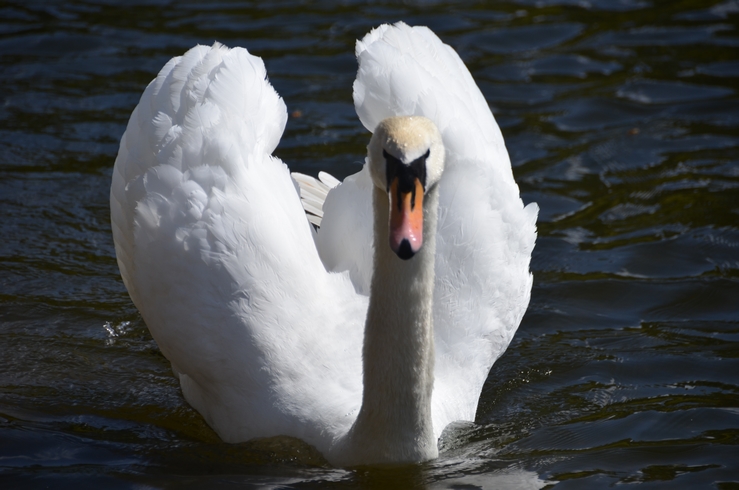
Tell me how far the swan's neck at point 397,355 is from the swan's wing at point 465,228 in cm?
63

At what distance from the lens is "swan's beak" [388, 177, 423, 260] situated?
359cm

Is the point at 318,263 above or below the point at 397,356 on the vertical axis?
above

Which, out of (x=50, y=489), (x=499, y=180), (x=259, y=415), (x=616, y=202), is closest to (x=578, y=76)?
(x=616, y=202)

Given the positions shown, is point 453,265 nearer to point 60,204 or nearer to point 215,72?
point 215,72

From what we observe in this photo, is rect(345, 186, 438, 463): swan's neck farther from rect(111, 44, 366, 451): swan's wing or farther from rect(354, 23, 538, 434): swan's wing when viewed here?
rect(354, 23, 538, 434): swan's wing

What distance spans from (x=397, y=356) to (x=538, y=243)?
3259mm

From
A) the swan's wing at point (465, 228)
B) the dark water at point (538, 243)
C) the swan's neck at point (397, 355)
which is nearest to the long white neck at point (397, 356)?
the swan's neck at point (397, 355)

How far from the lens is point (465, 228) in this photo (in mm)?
5176

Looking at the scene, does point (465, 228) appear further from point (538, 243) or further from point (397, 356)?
point (538, 243)

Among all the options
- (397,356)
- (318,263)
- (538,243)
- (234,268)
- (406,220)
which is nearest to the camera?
(406,220)

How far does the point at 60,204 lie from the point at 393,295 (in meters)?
4.08

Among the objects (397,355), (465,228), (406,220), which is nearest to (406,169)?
(406,220)

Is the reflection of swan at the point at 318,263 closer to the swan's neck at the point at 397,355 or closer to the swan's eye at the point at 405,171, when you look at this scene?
the swan's neck at the point at 397,355

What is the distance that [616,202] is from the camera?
7754 mm
